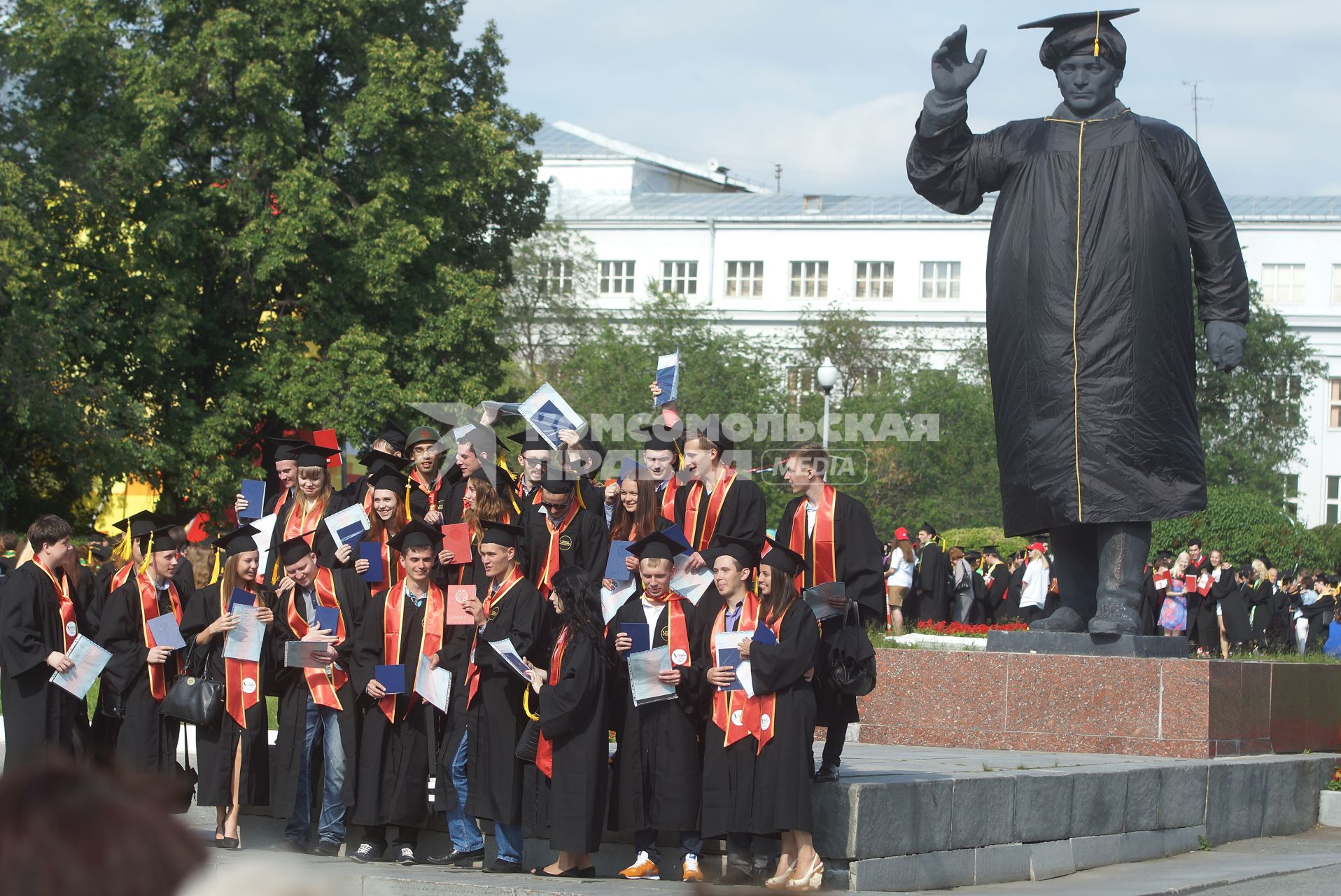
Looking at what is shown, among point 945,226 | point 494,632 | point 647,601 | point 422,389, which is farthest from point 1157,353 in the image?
point 945,226

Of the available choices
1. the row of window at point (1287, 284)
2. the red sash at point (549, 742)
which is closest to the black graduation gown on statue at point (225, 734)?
the red sash at point (549, 742)

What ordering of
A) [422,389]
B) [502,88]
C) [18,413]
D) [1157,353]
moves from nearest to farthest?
[1157,353] → [18,413] → [422,389] → [502,88]

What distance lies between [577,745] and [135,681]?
2879 millimetres

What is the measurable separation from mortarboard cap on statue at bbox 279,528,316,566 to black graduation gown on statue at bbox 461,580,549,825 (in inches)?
49.7

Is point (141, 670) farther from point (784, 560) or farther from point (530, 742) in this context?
point (784, 560)

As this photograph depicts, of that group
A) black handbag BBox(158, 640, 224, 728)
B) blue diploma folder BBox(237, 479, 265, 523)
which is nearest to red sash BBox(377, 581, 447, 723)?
black handbag BBox(158, 640, 224, 728)

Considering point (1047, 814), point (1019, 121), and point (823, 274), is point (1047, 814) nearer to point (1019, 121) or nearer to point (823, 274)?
point (1019, 121)

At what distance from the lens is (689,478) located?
11.1m

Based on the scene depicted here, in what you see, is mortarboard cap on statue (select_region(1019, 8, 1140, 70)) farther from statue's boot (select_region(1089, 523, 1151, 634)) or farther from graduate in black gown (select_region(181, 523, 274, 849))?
graduate in black gown (select_region(181, 523, 274, 849))

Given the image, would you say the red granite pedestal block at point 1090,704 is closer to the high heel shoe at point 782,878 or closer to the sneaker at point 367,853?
the high heel shoe at point 782,878

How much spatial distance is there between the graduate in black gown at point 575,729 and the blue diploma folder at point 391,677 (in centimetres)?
89

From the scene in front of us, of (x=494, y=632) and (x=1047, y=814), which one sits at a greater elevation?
(x=494, y=632)

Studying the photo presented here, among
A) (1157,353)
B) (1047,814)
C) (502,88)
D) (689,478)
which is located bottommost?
(1047,814)

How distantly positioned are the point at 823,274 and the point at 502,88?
113 ft
